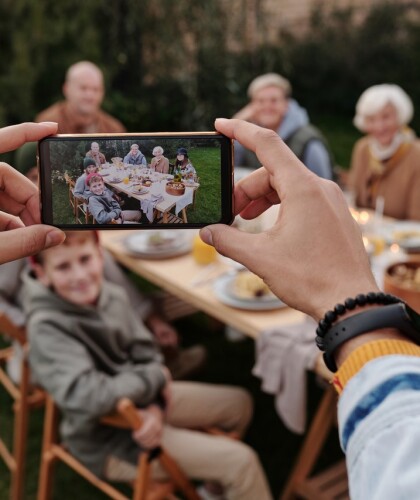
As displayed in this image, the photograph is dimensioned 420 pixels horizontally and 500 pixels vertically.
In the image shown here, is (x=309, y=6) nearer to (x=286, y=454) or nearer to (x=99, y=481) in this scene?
(x=286, y=454)

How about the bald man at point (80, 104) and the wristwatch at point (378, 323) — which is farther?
the bald man at point (80, 104)

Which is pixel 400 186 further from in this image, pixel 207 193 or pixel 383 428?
pixel 383 428

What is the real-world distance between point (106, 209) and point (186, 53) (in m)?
6.01

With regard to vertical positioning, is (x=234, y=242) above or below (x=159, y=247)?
above

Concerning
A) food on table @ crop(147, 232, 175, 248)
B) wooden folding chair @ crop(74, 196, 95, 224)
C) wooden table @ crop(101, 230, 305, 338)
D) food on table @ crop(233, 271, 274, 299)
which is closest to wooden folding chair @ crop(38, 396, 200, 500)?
wooden table @ crop(101, 230, 305, 338)

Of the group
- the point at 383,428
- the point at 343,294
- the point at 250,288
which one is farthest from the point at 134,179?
the point at 250,288

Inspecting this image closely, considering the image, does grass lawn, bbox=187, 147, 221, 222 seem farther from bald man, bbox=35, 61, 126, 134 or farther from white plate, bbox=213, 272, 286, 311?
bald man, bbox=35, 61, 126, 134

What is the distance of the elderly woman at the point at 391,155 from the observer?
3588 mm

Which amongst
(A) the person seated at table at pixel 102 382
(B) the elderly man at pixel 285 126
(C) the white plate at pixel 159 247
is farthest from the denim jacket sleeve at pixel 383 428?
(B) the elderly man at pixel 285 126

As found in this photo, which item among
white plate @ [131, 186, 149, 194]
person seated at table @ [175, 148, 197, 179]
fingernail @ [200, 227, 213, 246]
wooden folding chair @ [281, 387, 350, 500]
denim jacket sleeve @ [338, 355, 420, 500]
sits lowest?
wooden folding chair @ [281, 387, 350, 500]

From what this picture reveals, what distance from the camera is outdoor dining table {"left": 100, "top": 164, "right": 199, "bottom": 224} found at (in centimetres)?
100

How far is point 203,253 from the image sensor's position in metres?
2.63

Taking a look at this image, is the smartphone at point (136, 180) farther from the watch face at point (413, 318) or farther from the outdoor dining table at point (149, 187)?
the watch face at point (413, 318)

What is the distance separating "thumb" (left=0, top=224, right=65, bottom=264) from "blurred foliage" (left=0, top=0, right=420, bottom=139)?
525cm
